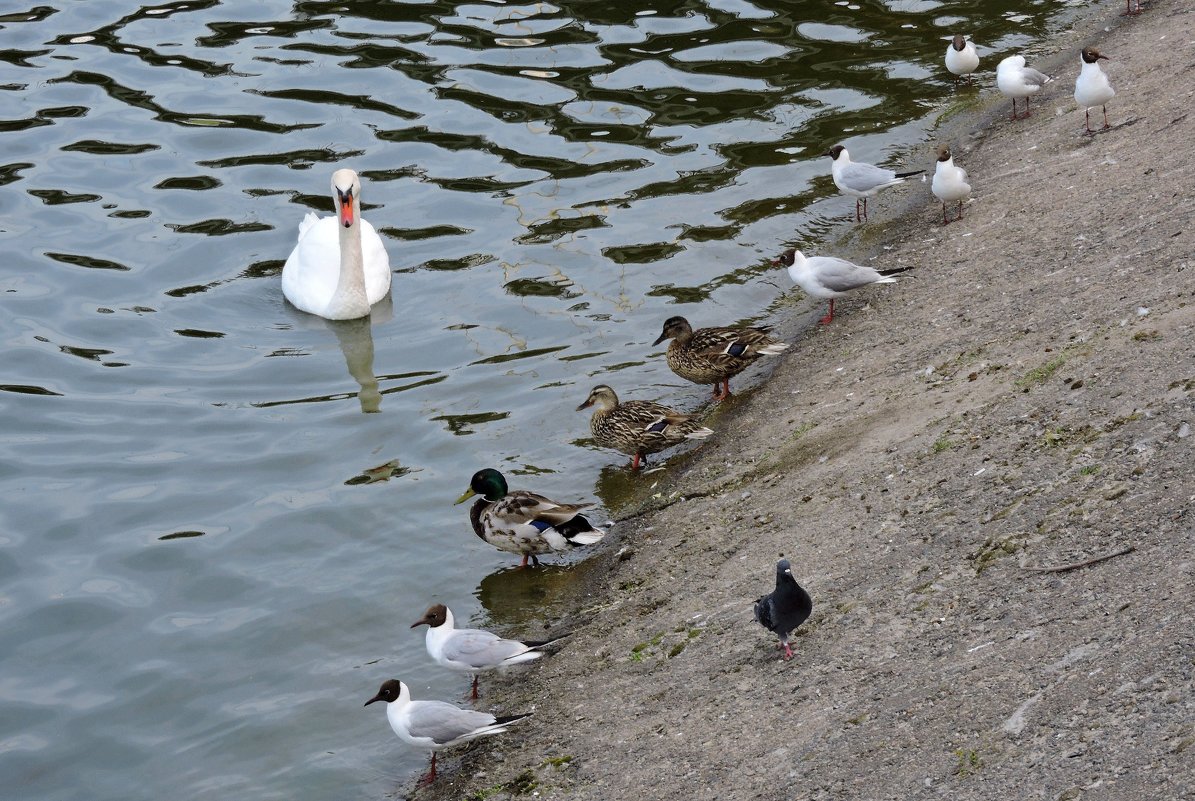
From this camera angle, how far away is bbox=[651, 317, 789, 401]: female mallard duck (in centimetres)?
1055

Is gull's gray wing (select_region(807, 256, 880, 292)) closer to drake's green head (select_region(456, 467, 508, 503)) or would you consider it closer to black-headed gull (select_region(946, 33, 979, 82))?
drake's green head (select_region(456, 467, 508, 503))

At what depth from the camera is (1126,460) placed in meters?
6.56

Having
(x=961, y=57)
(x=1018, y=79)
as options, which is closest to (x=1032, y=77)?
(x=1018, y=79)

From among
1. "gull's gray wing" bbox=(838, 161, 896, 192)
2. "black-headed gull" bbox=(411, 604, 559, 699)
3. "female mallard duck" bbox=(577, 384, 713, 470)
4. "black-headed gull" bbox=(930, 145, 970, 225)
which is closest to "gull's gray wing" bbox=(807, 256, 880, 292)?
"black-headed gull" bbox=(930, 145, 970, 225)

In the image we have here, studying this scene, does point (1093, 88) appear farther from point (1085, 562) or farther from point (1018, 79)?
point (1085, 562)

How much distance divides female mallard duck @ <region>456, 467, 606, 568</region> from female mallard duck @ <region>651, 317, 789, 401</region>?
1.95 m

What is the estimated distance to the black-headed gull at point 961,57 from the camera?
16484mm

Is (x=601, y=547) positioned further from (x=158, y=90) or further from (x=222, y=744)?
(x=158, y=90)

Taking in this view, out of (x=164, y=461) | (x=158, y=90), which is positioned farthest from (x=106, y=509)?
(x=158, y=90)

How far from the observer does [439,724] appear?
22.7 feet

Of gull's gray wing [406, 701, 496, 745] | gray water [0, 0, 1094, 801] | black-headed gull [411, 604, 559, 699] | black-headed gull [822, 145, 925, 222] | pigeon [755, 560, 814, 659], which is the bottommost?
gray water [0, 0, 1094, 801]

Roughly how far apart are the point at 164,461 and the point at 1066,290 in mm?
7098

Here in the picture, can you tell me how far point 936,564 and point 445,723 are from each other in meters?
2.65

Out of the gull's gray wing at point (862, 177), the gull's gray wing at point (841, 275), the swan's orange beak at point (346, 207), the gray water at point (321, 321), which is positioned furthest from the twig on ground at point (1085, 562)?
the swan's orange beak at point (346, 207)
